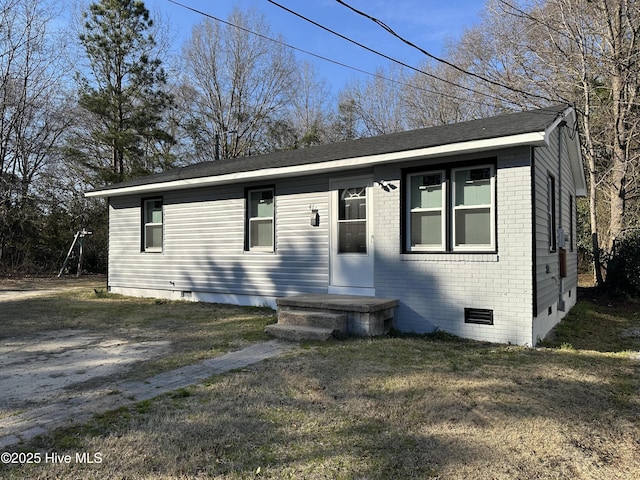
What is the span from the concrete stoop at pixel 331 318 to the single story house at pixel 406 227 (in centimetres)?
62

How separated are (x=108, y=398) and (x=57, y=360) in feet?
5.99

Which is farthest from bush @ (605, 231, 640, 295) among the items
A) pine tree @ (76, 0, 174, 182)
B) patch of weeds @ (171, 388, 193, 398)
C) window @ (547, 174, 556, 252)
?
pine tree @ (76, 0, 174, 182)

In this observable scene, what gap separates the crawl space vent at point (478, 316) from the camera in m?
6.26

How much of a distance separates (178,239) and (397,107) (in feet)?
58.8

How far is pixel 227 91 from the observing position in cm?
2533

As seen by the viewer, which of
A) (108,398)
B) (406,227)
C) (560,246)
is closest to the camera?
(108,398)

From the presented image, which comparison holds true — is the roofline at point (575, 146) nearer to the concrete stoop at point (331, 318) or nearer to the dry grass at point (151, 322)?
the concrete stoop at point (331, 318)

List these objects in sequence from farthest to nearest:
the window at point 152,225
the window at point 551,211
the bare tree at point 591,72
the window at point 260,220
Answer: the bare tree at point 591,72 < the window at point 152,225 < the window at point 260,220 < the window at point 551,211

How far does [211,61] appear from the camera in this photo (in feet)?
82.6

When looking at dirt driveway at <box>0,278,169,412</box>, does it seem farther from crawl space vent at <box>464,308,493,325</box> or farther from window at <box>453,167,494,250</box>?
window at <box>453,167,494,250</box>

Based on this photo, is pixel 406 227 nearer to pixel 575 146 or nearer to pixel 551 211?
pixel 551 211

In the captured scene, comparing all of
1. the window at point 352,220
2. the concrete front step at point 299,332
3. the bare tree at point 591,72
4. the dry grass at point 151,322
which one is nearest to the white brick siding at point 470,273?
the window at point 352,220

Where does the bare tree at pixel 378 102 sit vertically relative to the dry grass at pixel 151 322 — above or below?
above

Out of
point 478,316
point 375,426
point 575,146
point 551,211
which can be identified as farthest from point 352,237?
point 575,146
